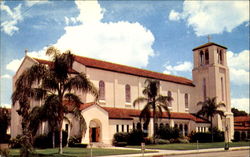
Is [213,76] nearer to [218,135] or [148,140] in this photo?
[218,135]

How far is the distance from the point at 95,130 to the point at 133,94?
11.0 metres

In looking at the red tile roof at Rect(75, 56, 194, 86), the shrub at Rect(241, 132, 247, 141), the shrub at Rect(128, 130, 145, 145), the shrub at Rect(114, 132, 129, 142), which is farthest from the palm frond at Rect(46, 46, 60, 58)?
the shrub at Rect(241, 132, 247, 141)

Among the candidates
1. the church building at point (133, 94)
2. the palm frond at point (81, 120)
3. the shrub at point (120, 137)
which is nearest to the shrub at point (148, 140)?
the shrub at point (120, 137)

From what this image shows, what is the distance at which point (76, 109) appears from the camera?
2547cm

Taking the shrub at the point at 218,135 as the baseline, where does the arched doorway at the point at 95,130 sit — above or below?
above

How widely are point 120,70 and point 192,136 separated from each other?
16779 millimetres

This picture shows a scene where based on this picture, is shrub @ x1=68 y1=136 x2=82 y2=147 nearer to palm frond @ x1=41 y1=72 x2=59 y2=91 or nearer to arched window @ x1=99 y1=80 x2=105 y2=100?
arched window @ x1=99 y1=80 x2=105 y2=100

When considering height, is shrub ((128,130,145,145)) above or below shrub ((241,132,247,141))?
above

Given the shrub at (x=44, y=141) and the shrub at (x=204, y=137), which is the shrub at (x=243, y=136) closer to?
the shrub at (x=204, y=137)

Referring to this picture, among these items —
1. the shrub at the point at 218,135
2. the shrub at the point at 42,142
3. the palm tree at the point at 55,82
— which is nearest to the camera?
the palm tree at the point at 55,82

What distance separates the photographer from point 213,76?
191 ft

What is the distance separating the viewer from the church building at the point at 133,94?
1526 inches

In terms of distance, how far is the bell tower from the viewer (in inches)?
2287

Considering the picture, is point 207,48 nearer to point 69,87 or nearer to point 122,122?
point 122,122
